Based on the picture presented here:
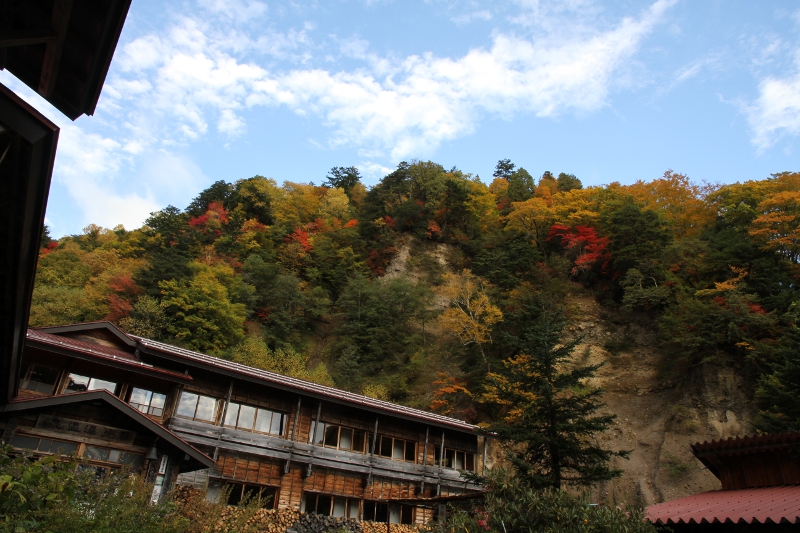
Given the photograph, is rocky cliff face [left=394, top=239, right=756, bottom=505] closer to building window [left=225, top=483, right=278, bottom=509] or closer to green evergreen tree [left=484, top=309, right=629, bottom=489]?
green evergreen tree [left=484, top=309, right=629, bottom=489]

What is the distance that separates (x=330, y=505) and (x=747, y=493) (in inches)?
539

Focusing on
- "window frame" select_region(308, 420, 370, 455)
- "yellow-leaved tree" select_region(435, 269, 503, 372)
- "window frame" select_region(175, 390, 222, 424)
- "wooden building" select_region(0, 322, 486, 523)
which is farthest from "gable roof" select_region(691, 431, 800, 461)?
"yellow-leaved tree" select_region(435, 269, 503, 372)

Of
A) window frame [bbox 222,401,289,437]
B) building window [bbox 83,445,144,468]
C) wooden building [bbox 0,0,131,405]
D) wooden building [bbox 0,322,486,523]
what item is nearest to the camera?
wooden building [bbox 0,0,131,405]

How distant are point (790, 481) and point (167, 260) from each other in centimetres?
3338

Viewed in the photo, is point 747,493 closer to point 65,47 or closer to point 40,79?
point 65,47

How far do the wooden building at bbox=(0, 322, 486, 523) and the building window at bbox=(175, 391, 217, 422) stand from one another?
34 millimetres

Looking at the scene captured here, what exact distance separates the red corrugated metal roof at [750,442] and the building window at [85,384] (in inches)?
622

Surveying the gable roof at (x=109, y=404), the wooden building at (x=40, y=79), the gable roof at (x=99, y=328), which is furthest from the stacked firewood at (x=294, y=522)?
the wooden building at (x=40, y=79)

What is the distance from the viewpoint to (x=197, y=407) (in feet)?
56.1

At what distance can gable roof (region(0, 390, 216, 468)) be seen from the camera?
11883 millimetres

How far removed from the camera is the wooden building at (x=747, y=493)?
28.8ft

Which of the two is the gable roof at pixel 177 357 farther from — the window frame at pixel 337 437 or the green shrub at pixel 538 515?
the green shrub at pixel 538 515

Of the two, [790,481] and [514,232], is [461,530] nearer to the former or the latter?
[790,481]

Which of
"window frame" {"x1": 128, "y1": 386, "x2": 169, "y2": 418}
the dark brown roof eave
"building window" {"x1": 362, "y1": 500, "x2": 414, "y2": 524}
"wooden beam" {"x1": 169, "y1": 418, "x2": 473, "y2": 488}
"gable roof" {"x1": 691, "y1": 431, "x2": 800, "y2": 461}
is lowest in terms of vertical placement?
"building window" {"x1": 362, "y1": 500, "x2": 414, "y2": 524}
